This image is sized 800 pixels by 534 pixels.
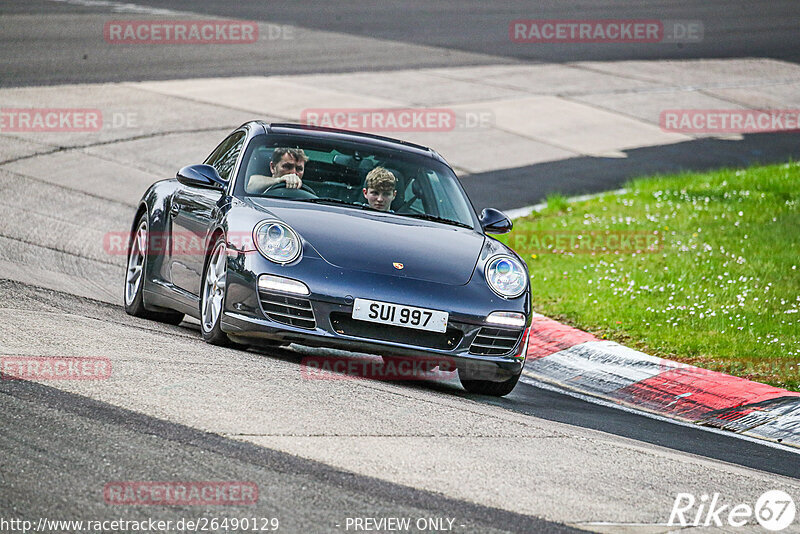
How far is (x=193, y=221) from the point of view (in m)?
8.08

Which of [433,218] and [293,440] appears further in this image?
[433,218]

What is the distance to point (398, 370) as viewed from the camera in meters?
7.43

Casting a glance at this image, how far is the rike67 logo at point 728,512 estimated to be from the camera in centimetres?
490

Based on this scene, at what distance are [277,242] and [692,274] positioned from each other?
16.8 feet

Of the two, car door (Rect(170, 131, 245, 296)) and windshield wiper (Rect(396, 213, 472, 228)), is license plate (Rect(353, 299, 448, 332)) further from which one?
car door (Rect(170, 131, 245, 296))

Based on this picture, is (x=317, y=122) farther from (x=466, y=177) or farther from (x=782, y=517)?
(x=782, y=517)

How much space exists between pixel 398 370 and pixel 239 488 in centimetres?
297

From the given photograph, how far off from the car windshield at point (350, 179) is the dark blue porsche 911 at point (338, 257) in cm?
1

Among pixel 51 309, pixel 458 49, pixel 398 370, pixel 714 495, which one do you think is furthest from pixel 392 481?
pixel 458 49

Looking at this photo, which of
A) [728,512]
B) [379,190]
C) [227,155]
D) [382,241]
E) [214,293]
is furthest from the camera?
[227,155]

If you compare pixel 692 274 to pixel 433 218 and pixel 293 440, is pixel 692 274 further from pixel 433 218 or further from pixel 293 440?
pixel 293 440

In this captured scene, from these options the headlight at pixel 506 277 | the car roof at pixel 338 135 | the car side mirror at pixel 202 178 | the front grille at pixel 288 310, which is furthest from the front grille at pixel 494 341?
the car side mirror at pixel 202 178

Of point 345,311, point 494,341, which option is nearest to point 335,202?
point 345,311

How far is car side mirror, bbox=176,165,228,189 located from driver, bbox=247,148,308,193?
20 cm
